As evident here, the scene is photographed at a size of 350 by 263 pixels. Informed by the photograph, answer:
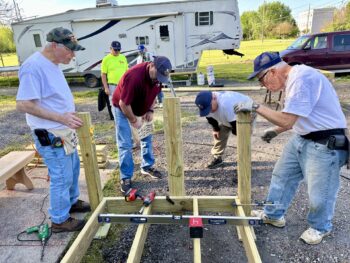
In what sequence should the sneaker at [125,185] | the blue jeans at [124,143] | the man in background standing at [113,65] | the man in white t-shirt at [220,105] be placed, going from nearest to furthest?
the man in white t-shirt at [220,105]
the blue jeans at [124,143]
the sneaker at [125,185]
the man in background standing at [113,65]

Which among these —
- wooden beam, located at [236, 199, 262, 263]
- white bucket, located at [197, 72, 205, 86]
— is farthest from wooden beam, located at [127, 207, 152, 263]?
white bucket, located at [197, 72, 205, 86]

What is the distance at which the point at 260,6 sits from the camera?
257ft

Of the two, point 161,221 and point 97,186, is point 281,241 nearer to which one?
point 161,221

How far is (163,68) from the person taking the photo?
→ 327 centimetres

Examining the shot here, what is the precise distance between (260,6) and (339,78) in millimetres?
75326

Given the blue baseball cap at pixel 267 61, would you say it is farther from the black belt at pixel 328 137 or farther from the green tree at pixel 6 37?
the green tree at pixel 6 37

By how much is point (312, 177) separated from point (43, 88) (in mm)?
2634

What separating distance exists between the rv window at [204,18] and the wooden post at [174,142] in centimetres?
1078

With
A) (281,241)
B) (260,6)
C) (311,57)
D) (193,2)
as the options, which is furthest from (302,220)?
(260,6)

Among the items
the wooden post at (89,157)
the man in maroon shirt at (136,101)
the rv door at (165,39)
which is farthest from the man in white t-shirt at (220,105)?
the rv door at (165,39)

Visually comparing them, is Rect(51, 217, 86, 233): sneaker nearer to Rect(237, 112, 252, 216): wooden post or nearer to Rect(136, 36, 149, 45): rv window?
Rect(237, 112, 252, 216): wooden post

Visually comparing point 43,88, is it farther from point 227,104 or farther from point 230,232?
point 230,232

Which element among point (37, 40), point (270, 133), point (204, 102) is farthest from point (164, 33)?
point (270, 133)

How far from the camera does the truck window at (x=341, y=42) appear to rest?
38.4ft
